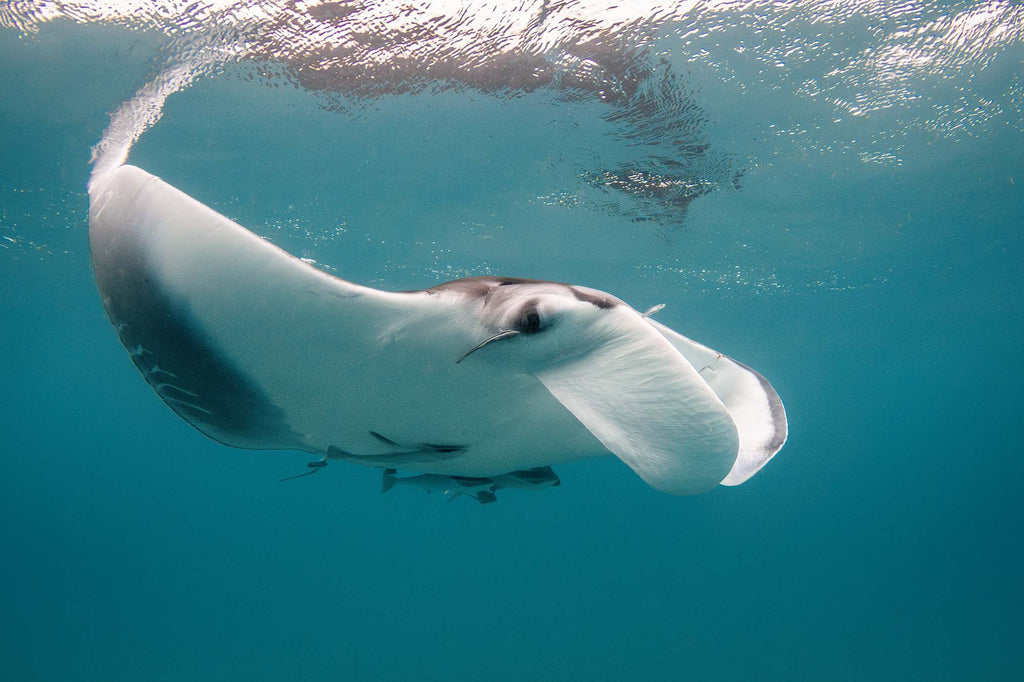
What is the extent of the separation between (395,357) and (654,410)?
85 cm

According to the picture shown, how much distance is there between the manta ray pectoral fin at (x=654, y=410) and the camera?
49.1 inches

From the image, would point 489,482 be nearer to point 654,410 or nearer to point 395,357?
point 395,357

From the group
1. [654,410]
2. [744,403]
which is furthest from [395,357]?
[744,403]

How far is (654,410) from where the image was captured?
128 cm

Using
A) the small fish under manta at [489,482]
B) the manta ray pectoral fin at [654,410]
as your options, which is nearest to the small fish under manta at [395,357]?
the manta ray pectoral fin at [654,410]

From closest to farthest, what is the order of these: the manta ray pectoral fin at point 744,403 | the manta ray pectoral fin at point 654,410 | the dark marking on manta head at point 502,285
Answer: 1. the manta ray pectoral fin at point 654,410
2. the dark marking on manta head at point 502,285
3. the manta ray pectoral fin at point 744,403

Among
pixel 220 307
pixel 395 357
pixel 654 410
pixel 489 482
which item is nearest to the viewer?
pixel 654 410

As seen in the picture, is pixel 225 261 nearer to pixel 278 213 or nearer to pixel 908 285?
pixel 278 213

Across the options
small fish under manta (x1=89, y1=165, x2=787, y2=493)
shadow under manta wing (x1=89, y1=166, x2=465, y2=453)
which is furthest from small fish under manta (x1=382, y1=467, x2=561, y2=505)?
shadow under manta wing (x1=89, y1=166, x2=465, y2=453)

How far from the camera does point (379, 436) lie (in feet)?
7.10

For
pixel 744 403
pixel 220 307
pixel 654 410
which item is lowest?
pixel 654 410

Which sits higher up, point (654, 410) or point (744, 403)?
point (744, 403)

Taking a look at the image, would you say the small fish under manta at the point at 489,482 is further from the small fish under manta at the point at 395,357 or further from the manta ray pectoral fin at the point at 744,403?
the manta ray pectoral fin at the point at 744,403

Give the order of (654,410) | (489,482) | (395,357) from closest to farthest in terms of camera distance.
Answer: (654,410) → (395,357) → (489,482)
